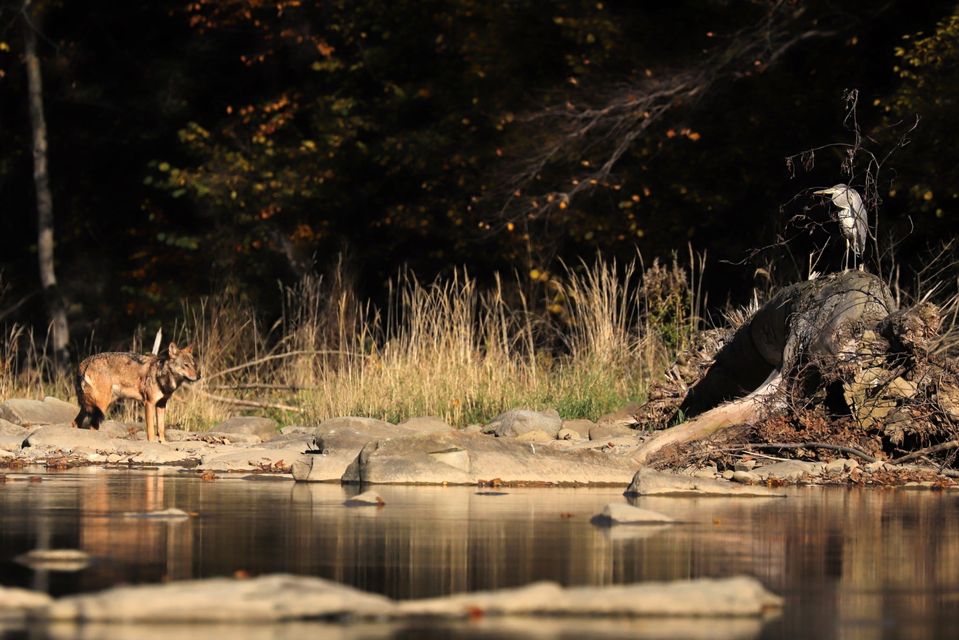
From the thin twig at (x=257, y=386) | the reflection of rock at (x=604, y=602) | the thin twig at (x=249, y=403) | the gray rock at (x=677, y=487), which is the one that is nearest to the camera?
the reflection of rock at (x=604, y=602)

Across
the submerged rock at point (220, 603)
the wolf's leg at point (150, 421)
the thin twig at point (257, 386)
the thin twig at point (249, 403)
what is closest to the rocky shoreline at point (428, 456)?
the wolf's leg at point (150, 421)

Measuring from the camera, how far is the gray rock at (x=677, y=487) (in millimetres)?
10766

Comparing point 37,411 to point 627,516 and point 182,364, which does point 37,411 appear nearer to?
point 182,364

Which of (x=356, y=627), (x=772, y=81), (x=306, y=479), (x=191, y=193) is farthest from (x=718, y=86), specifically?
(x=356, y=627)

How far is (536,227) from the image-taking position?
25875 millimetres

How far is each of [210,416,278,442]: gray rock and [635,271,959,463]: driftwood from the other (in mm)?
5628

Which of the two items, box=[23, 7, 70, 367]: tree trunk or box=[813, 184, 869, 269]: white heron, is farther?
box=[23, 7, 70, 367]: tree trunk

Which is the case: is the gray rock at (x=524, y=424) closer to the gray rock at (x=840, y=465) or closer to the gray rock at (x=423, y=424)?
the gray rock at (x=423, y=424)

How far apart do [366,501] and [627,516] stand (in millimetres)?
1814

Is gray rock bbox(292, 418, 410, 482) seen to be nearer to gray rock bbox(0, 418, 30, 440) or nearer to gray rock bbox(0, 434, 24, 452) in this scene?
gray rock bbox(0, 434, 24, 452)

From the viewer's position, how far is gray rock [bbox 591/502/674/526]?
341 inches

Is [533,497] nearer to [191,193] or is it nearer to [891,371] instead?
[891,371]

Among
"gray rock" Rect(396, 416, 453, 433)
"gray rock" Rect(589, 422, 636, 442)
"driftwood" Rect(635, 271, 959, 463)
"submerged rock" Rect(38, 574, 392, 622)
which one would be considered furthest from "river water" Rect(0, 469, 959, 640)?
"gray rock" Rect(396, 416, 453, 433)

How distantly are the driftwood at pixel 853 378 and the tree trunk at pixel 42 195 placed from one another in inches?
815
